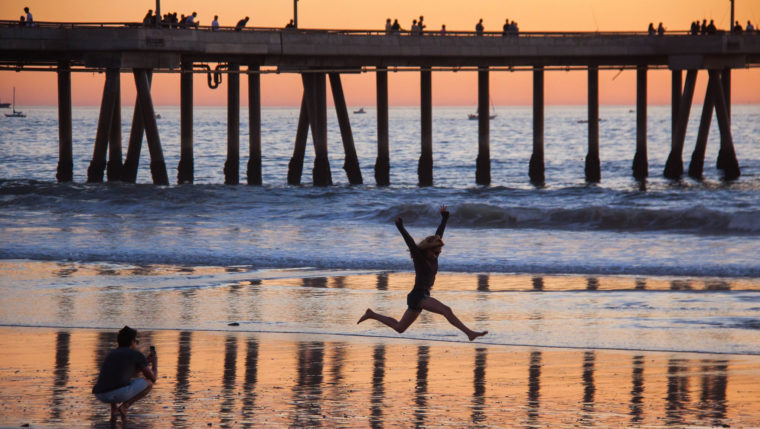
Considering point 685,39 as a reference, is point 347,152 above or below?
below

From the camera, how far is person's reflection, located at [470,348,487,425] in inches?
348

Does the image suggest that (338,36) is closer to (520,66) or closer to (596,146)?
(520,66)

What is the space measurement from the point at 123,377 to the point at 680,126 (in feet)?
102

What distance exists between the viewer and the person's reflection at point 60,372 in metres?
8.97

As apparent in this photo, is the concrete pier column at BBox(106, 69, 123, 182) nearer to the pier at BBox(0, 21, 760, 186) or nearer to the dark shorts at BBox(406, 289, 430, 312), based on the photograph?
the pier at BBox(0, 21, 760, 186)

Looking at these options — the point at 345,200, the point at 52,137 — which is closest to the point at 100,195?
the point at 345,200

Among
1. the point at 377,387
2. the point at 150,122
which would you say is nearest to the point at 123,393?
the point at 377,387

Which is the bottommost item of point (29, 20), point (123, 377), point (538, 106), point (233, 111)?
point (123, 377)

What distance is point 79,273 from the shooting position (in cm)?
1795

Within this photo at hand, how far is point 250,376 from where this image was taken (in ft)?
33.8

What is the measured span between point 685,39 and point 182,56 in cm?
1533

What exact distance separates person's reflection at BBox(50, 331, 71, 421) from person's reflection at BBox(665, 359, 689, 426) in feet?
14.9

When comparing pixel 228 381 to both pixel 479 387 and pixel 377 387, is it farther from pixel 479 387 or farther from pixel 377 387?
pixel 479 387

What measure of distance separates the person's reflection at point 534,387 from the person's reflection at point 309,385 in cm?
159
